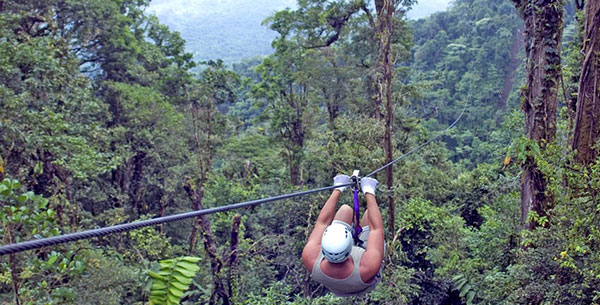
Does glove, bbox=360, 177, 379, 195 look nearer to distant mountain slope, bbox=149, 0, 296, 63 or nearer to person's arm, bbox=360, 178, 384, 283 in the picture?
person's arm, bbox=360, 178, 384, 283

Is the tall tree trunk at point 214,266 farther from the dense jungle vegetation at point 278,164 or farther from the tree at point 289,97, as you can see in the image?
the tree at point 289,97

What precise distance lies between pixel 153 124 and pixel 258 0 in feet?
252

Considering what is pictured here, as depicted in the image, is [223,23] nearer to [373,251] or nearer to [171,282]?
[373,251]

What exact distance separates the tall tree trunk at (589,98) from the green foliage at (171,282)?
3.09 m

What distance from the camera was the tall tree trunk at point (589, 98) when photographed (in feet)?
11.4

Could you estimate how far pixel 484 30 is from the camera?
1061 inches

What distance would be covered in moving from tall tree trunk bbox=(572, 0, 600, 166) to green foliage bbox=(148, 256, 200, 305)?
3.09 m

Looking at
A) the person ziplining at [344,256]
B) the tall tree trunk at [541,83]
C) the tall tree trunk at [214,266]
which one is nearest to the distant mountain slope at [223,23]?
the tall tree trunk at [214,266]

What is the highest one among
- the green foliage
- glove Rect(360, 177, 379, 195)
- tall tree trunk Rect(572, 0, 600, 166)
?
tall tree trunk Rect(572, 0, 600, 166)

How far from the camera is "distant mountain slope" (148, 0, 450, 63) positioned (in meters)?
54.2

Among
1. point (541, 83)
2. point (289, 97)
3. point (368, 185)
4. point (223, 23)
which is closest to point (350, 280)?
point (368, 185)

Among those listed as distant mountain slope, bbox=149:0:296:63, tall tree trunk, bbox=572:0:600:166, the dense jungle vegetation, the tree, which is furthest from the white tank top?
distant mountain slope, bbox=149:0:296:63

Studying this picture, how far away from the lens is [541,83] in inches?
156

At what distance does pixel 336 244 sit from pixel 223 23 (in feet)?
232
